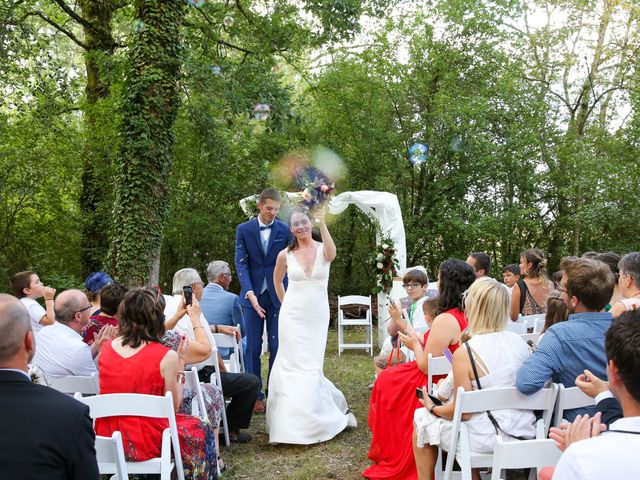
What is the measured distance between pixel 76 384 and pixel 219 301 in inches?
85.2

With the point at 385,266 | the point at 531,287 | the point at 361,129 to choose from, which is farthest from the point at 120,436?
the point at 361,129

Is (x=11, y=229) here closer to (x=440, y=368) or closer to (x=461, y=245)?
(x=461, y=245)

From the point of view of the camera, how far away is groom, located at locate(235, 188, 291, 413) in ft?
21.4

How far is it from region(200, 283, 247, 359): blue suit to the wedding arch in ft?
17.1

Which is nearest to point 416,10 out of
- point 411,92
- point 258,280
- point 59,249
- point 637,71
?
point 411,92

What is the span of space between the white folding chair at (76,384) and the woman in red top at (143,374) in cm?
31

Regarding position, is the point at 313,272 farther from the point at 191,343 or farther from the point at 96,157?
the point at 96,157

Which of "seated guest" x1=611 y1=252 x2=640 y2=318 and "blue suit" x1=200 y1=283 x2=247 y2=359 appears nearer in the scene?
"seated guest" x1=611 y1=252 x2=640 y2=318

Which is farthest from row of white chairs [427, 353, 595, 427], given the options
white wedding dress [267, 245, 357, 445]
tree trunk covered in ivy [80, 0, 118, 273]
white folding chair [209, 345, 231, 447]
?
tree trunk covered in ivy [80, 0, 118, 273]

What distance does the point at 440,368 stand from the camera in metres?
3.93

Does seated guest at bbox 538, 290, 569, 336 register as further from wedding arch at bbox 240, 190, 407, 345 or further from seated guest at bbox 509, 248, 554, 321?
wedding arch at bbox 240, 190, 407, 345

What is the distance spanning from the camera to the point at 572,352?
3156 millimetres

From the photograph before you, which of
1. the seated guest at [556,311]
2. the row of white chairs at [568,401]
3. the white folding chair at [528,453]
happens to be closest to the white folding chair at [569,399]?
the row of white chairs at [568,401]

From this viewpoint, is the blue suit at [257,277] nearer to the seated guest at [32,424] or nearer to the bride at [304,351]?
the bride at [304,351]
